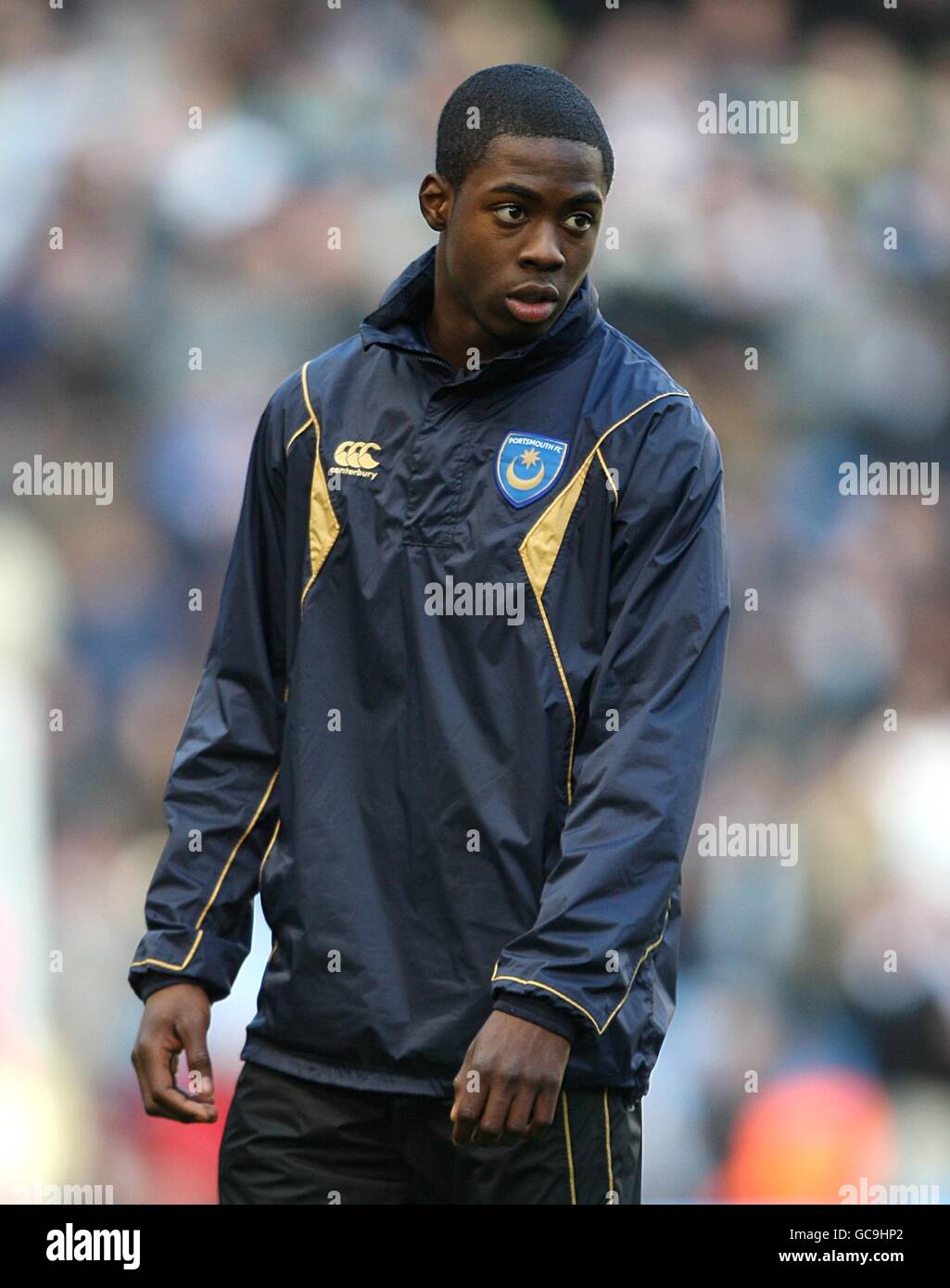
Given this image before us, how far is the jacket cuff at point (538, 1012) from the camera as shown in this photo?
201 centimetres

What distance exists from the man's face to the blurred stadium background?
6.69 ft

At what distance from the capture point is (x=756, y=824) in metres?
4.21

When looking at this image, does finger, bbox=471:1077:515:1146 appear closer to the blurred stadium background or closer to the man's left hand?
the man's left hand

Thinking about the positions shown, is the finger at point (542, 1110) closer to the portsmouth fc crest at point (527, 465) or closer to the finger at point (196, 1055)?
the finger at point (196, 1055)

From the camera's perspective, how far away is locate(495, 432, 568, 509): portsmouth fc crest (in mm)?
2238

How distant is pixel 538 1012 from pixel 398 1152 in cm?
34

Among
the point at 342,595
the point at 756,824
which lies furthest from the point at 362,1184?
the point at 756,824

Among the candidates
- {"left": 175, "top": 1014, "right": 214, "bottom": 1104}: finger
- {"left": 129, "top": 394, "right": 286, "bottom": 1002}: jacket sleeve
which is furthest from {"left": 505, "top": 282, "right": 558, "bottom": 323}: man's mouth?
{"left": 175, "top": 1014, "right": 214, "bottom": 1104}: finger

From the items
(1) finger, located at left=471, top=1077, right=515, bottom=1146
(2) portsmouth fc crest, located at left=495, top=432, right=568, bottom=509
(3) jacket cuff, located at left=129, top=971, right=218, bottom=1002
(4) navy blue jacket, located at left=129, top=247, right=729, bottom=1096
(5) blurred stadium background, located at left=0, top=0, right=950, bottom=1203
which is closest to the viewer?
(1) finger, located at left=471, top=1077, right=515, bottom=1146

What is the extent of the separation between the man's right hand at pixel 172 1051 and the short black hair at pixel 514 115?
3.31ft

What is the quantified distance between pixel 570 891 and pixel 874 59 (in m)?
2.93

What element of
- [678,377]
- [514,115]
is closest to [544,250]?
[514,115]
